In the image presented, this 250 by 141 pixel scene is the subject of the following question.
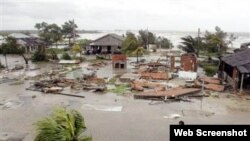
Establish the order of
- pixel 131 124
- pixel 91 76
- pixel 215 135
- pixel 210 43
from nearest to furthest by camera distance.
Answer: pixel 215 135 < pixel 131 124 < pixel 91 76 < pixel 210 43

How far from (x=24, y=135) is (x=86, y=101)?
7.22 meters

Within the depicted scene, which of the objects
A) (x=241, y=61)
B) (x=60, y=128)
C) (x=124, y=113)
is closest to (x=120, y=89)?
(x=124, y=113)

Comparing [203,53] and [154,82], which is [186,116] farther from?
[203,53]

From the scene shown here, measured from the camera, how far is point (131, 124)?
1689 centimetres

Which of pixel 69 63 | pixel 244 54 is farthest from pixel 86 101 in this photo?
pixel 69 63

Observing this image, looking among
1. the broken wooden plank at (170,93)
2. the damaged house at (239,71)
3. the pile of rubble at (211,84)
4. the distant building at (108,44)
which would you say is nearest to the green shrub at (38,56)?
the distant building at (108,44)

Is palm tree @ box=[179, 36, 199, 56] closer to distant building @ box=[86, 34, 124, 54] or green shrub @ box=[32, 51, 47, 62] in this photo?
distant building @ box=[86, 34, 124, 54]

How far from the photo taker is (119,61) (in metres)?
37.4

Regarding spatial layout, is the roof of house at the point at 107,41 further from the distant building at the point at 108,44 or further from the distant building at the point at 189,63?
the distant building at the point at 189,63

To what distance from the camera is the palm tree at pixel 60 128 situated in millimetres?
6746

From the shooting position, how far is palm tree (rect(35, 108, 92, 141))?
6746 millimetres

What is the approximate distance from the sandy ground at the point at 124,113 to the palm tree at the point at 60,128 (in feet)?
25.9

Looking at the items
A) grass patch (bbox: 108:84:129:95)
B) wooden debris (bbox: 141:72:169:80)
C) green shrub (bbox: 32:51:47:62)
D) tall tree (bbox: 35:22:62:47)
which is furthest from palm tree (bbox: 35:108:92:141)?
tall tree (bbox: 35:22:62:47)

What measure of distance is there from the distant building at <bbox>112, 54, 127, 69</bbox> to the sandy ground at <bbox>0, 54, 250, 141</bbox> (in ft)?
43.8
